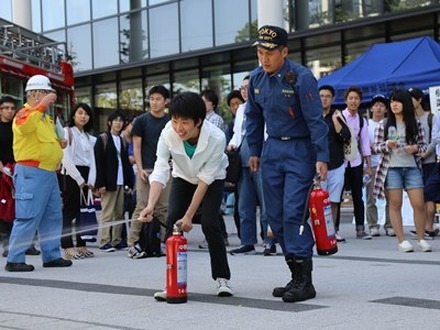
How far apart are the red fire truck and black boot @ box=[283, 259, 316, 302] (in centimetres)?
740

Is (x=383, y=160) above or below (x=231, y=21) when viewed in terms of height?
below

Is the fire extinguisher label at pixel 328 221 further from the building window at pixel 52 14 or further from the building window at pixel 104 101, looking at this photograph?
the building window at pixel 52 14

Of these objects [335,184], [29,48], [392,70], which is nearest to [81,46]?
[29,48]

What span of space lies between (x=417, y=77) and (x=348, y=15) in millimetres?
7466

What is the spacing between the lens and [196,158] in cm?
621

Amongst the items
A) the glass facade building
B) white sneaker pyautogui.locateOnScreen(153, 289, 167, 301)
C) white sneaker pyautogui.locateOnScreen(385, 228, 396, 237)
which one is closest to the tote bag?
white sneaker pyautogui.locateOnScreen(385, 228, 396, 237)

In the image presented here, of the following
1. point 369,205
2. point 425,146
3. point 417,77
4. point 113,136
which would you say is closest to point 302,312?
point 425,146

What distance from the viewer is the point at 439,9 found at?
1888 cm

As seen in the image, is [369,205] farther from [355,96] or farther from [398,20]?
[398,20]

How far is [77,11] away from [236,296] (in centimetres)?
2202

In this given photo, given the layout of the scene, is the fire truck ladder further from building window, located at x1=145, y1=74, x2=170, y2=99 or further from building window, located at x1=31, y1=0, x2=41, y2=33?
building window, located at x1=31, y1=0, x2=41, y2=33

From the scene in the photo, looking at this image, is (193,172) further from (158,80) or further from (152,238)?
(158,80)

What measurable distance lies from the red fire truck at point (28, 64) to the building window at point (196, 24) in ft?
24.4

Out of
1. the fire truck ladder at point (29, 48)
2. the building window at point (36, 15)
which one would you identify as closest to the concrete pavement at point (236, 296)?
the fire truck ladder at point (29, 48)
